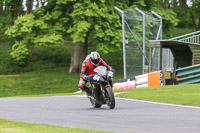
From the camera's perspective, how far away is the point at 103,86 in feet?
42.0

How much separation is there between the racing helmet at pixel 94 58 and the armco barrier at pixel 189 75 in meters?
10.2

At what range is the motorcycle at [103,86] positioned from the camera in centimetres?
1248

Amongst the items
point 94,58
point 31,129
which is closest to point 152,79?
point 94,58

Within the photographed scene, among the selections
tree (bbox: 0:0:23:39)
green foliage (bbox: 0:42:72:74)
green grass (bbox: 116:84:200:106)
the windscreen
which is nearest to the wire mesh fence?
green grass (bbox: 116:84:200:106)

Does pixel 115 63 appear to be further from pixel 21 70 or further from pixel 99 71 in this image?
pixel 99 71

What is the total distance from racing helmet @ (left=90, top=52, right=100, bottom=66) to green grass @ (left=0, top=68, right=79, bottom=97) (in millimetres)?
17418

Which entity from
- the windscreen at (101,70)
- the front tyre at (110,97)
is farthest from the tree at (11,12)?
the front tyre at (110,97)

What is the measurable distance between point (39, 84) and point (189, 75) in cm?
1303

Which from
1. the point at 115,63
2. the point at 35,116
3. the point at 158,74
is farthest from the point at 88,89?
the point at 115,63

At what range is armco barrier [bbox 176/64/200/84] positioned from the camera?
22.4m

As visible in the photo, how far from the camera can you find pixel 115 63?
141 ft

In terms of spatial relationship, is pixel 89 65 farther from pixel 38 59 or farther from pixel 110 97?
pixel 38 59

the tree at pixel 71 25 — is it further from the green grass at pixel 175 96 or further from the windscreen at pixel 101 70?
the windscreen at pixel 101 70

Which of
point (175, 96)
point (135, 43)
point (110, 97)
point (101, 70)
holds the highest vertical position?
point (135, 43)
